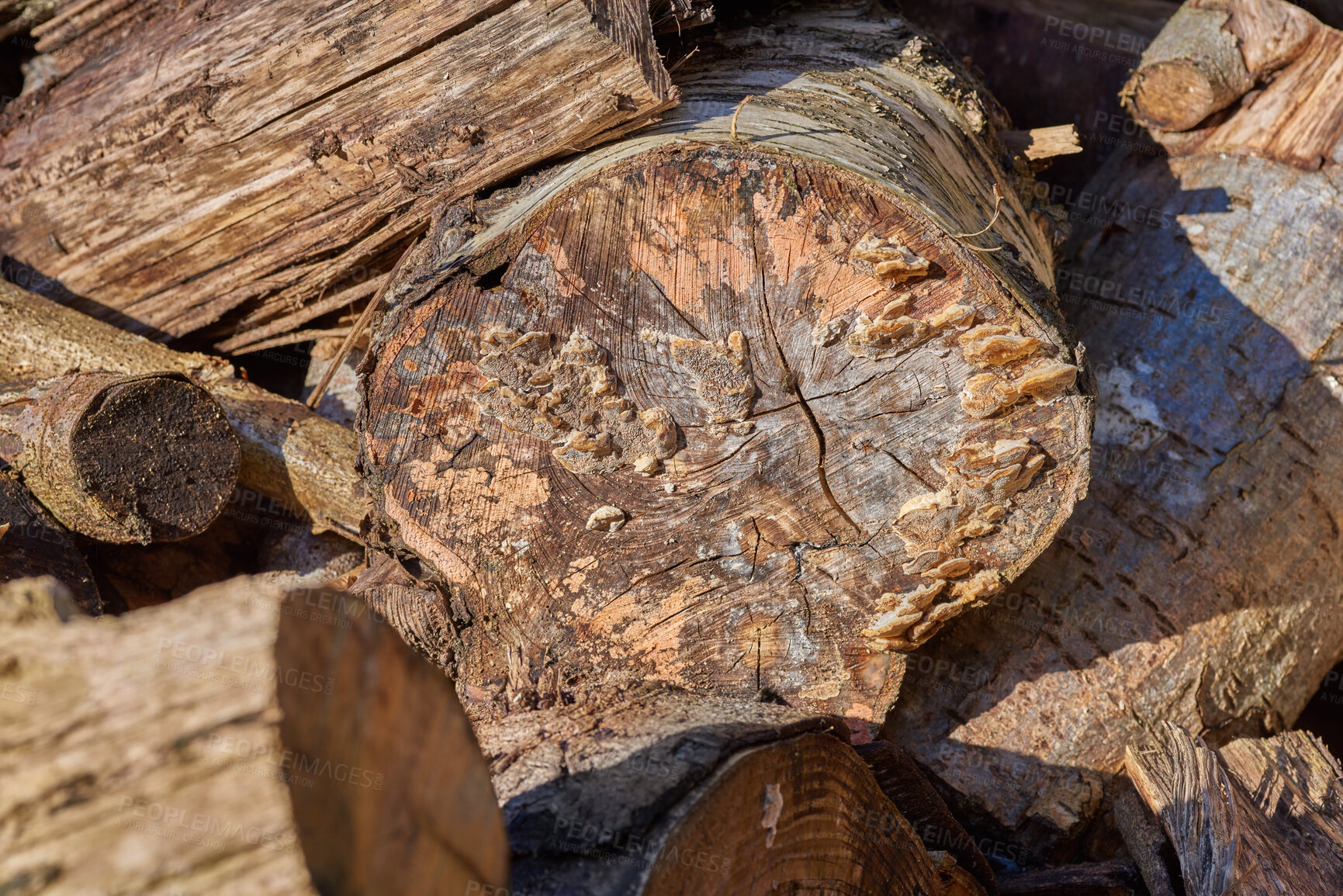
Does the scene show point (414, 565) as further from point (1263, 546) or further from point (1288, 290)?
point (1288, 290)

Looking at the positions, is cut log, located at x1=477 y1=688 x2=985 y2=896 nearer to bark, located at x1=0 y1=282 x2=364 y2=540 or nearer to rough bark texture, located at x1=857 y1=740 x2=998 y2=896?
rough bark texture, located at x1=857 y1=740 x2=998 y2=896

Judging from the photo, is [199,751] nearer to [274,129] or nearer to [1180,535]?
[274,129]

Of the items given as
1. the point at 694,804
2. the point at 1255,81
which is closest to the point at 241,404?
the point at 694,804

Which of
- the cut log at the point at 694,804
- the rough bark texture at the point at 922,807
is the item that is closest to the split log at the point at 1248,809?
the rough bark texture at the point at 922,807

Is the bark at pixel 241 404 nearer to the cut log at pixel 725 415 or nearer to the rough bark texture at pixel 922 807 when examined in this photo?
the cut log at pixel 725 415

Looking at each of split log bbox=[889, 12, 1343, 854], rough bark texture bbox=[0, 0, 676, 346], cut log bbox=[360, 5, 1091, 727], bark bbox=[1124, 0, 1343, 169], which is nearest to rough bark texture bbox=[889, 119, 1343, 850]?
split log bbox=[889, 12, 1343, 854]

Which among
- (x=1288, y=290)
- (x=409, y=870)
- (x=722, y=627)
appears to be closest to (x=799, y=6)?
(x=1288, y=290)
